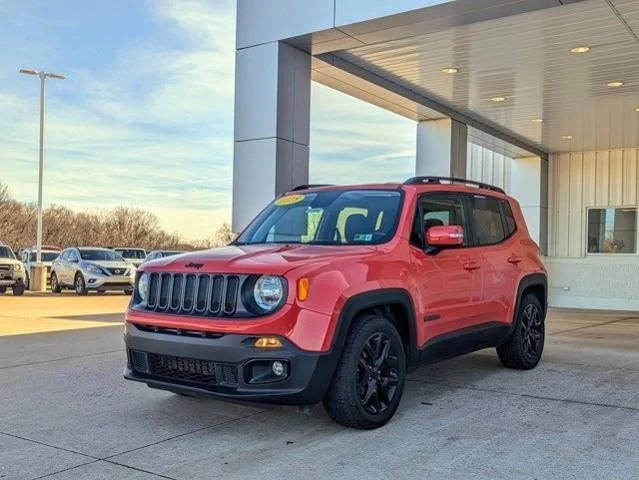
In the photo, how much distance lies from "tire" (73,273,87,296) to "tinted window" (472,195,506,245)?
1711cm

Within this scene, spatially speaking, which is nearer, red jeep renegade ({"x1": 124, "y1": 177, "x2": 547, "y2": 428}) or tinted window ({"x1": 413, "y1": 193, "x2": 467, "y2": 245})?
red jeep renegade ({"x1": 124, "y1": 177, "x2": 547, "y2": 428})

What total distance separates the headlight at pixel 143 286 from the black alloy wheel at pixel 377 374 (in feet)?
5.49

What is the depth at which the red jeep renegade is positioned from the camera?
173 inches

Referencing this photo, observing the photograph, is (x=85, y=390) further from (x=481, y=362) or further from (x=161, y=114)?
Result: (x=161, y=114)

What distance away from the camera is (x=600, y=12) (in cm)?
865

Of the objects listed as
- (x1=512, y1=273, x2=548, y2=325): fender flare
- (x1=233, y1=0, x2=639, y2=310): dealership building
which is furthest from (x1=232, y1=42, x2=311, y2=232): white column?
(x1=512, y1=273, x2=548, y2=325): fender flare

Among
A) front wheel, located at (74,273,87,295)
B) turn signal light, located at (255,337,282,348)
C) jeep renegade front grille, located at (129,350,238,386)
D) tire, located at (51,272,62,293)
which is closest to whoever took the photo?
turn signal light, located at (255,337,282,348)

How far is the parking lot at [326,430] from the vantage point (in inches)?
160

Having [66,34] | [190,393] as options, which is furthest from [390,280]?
[66,34]

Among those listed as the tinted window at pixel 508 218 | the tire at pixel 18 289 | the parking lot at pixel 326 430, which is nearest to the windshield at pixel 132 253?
the tire at pixel 18 289

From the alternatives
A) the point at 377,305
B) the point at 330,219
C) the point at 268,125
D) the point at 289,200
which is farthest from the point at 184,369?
the point at 268,125

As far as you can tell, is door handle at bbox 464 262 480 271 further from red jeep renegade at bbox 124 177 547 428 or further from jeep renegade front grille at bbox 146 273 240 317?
jeep renegade front grille at bbox 146 273 240 317

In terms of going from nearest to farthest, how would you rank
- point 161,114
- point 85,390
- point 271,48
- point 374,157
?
point 85,390 → point 271,48 → point 374,157 → point 161,114

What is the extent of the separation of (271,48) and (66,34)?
27.3 feet
